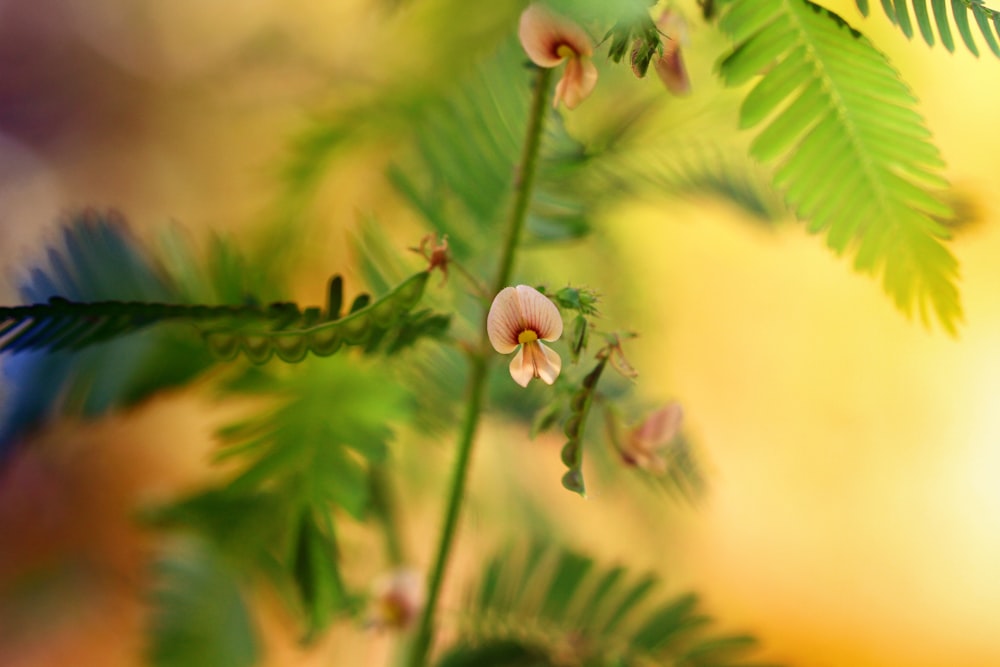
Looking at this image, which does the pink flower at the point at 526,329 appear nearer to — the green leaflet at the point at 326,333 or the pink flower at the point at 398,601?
the green leaflet at the point at 326,333

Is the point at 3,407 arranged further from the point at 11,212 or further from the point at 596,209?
the point at 11,212

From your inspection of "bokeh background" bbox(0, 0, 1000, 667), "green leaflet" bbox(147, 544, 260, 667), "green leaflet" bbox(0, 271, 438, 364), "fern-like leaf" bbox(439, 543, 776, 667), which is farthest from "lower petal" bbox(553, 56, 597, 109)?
"bokeh background" bbox(0, 0, 1000, 667)

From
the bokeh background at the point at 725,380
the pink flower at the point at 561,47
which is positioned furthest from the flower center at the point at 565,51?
the bokeh background at the point at 725,380

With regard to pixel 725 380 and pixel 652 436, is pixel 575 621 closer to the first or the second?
pixel 652 436

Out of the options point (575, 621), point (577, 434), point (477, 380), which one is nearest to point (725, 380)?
point (575, 621)

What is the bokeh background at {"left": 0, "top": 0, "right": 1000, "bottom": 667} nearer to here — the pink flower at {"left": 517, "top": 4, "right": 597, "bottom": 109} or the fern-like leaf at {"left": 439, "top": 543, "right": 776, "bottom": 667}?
the fern-like leaf at {"left": 439, "top": 543, "right": 776, "bottom": 667}

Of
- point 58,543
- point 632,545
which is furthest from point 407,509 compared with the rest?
point 58,543

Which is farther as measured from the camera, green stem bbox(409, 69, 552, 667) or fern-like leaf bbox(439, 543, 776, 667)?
fern-like leaf bbox(439, 543, 776, 667)
